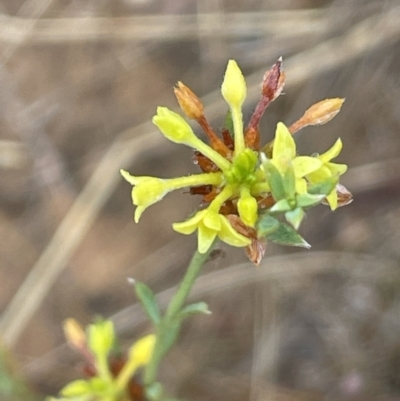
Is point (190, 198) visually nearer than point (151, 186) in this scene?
No

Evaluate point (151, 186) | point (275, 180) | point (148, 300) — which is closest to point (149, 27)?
point (148, 300)

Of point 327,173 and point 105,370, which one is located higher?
point 105,370

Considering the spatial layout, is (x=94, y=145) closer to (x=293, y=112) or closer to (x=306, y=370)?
(x=293, y=112)

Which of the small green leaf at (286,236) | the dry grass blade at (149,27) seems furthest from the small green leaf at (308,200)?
the dry grass blade at (149,27)

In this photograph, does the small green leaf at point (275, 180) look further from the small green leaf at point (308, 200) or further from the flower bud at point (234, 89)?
the flower bud at point (234, 89)

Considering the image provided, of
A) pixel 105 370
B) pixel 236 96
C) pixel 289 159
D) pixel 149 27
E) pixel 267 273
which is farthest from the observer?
pixel 149 27

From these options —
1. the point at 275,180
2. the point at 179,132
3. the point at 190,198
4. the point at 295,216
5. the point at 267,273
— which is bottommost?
the point at 295,216

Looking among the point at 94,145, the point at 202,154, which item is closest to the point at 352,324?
the point at 94,145

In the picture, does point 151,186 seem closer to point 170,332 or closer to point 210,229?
point 210,229
